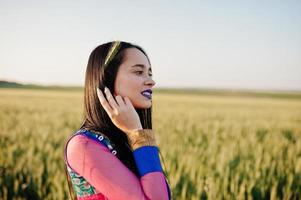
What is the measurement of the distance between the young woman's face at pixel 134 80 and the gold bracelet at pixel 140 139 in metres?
0.10

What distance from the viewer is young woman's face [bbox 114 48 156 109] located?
3.71ft

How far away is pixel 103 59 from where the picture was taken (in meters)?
1.14

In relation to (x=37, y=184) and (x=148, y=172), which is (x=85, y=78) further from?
(x=37, y=184)

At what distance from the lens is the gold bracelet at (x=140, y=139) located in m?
1.06

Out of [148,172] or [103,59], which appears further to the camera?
[103,59]

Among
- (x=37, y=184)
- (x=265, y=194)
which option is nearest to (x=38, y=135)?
(x=37, y=184)

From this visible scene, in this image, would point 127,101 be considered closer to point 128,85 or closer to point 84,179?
point 128,85

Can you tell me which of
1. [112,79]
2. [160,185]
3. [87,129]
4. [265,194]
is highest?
[112,79]

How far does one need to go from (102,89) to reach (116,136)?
0.14 m

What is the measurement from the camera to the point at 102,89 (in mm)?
1140

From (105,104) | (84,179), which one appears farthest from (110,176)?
(105,104)

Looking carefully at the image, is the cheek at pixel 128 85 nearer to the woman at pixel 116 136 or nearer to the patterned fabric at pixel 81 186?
the woman at pixel 116 136

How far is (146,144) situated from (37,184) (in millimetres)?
1934

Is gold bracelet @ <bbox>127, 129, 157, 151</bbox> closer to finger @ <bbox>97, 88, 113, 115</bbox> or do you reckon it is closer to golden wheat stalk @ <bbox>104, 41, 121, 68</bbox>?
finger @ <bbox>97, 88, 113, 115</bbox>
